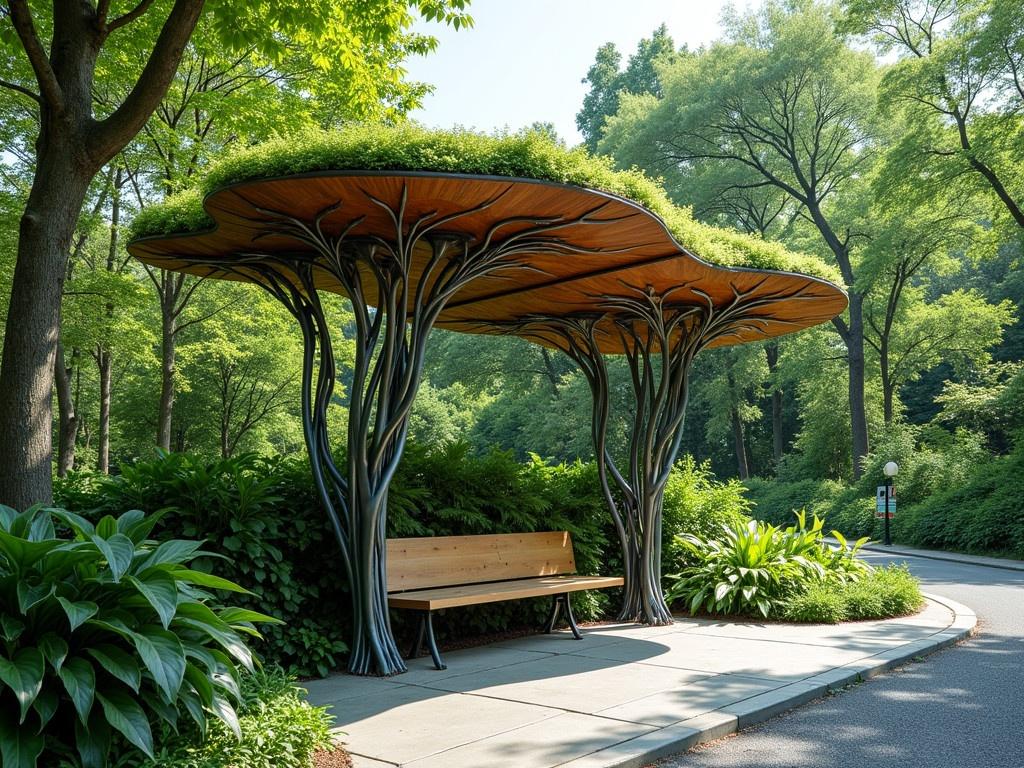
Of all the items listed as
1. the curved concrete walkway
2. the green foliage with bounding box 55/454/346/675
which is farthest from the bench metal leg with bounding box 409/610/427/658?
the green foliage with bounding box 55/454/346/675

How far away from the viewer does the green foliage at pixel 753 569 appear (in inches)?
383

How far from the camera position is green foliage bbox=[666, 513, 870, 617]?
9.72m

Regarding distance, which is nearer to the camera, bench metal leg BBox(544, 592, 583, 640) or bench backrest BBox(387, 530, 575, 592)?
bench backrest BBox(387, 530, 575, 592)

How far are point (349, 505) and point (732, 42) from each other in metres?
28.5

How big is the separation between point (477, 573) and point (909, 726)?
12.5 feet

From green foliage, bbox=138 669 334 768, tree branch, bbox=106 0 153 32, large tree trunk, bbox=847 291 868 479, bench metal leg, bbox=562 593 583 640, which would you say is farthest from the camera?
large tree trunk, bbox=847 291 868 479

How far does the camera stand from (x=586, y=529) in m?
9.88

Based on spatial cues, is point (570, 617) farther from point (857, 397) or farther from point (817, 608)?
point (857, 397)

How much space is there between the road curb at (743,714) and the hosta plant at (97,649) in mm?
1813

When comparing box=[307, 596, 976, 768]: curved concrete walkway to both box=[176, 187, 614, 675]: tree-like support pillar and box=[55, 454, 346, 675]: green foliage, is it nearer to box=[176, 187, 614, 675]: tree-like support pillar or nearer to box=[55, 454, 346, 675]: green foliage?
box=[55, 454, 346, 675]: green foliage

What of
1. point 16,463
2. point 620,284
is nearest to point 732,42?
point 620,284

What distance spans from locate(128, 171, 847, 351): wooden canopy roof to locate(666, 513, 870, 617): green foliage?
101 inches

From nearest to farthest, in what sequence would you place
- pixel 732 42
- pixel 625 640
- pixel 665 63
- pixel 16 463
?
pixel 16 463 < pixel 625 640 < pixel 732 42 < pixel 665 63

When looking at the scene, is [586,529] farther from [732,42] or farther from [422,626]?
[732,42]
